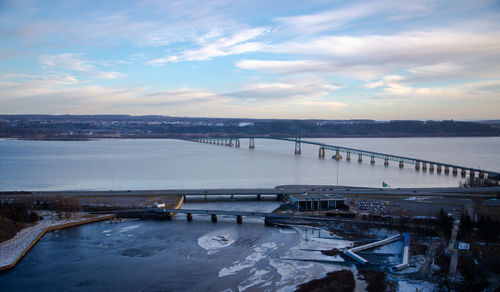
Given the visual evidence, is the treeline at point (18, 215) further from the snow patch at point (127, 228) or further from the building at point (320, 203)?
the building at point (320, 203)

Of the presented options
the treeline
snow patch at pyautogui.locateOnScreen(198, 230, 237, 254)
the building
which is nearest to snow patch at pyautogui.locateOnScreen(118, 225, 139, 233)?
snow patch at pyautogui.locateOnScreen(198, 230, 237, 254)

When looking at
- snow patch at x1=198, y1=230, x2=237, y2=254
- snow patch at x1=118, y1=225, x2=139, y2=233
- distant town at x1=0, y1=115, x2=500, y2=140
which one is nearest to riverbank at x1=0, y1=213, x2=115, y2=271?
snow patch at x1=118, y1=225, x2=139, y2=233

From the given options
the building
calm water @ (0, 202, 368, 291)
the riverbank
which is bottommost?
calm water @ (0, 202, 368, 291)

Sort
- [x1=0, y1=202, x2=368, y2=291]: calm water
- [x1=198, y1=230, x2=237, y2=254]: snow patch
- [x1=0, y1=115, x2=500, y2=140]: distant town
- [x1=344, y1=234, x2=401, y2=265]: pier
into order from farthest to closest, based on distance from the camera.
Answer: [x1=0, y1=115, x2=500, y2=140]: distant town → [x1=198, y1=230, x2=237, y2=254]: snow patch → [x1=344, y1=234, x2=401, y2=265]: pier → [x1=0, y1=202, x2=368, y2=291]: calm water

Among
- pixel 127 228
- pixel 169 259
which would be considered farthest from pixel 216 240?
pixel 127 228

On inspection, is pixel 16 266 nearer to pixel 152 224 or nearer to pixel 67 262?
pixel 67 262

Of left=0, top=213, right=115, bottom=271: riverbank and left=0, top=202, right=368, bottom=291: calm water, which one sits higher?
left=0, top=213, right=115, bottom=271: riverbank

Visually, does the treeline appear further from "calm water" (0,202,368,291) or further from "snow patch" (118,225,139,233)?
"snow patch" (118,225,139,233)

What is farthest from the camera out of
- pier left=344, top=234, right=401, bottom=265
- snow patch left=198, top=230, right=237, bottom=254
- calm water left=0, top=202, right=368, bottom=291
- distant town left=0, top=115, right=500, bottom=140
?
distant town left=0, top=115, right=500, bottom=140

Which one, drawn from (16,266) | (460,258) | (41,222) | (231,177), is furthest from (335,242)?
(231,177)

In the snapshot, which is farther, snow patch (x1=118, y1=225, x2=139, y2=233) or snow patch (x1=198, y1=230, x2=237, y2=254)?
snow patch (x1=118, y1=225, x2=139, y2=233)
